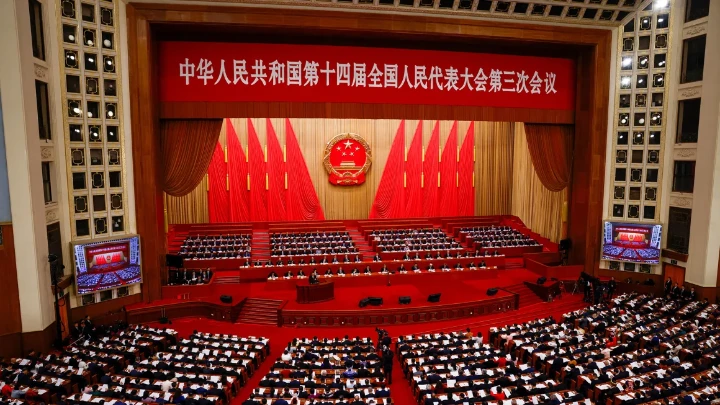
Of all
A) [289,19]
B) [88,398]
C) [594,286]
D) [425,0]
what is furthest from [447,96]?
[88,398]

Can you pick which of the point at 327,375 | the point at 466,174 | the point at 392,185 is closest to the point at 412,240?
the point at 392,185

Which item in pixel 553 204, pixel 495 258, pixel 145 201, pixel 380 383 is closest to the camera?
pixel 380 383

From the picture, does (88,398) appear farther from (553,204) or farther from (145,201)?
(553,204)

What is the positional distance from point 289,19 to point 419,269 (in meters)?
9.23

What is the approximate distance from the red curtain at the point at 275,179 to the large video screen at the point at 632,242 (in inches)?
527

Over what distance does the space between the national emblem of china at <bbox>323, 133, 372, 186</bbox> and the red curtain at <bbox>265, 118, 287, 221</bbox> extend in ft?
6.94

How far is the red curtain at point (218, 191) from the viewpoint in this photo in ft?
66.0

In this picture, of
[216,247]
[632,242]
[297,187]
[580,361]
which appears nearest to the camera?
[580,361]

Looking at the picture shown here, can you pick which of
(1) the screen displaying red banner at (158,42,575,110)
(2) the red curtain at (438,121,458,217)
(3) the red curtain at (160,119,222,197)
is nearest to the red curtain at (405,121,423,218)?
(2) the red curtain at (438,121,458,217)

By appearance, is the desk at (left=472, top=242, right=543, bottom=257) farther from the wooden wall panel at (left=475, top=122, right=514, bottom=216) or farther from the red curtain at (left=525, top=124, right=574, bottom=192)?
the wooden wall panel at (left=475, top=122, right=514, bottom=216)

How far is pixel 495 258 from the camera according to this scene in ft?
55.6

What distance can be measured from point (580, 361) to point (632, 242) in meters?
8.32

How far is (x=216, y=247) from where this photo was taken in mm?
17234

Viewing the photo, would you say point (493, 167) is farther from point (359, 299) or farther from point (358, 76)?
point (359, 299)
